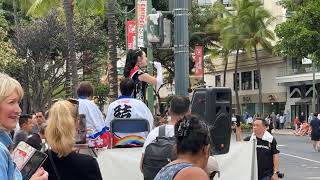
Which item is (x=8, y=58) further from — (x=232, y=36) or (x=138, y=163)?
(x=232, y=36)

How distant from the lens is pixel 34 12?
28.5m

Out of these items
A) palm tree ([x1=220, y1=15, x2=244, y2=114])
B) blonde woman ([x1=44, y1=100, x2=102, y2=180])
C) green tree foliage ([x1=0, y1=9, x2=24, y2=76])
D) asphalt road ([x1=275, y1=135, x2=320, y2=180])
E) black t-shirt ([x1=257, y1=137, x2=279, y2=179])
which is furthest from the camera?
palm tree ([x1=220, y1=15, x2=244, y2=114])

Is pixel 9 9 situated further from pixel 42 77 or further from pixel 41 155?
pixel 41 155

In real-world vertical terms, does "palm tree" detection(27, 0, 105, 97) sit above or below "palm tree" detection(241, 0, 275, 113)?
below

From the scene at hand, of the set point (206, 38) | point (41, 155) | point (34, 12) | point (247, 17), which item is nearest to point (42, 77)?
point (34, 12)

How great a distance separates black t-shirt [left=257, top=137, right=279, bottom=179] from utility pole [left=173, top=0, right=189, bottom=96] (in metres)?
1.78

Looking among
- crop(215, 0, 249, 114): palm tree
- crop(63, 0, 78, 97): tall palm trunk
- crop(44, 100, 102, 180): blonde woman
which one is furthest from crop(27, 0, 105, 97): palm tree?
crop(215, 0, 249, 114): palm tree

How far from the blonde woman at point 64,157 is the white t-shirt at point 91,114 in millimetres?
2763

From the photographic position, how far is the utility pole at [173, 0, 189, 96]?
353 inches

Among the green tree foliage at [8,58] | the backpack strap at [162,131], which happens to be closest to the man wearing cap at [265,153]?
the backpack strap at [162,131]

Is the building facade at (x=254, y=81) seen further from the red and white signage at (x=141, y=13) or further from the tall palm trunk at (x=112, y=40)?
the red and white signage at (x=141, y=13)

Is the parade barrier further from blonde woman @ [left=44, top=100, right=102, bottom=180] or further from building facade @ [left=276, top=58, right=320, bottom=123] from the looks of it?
building facade @ [left=276, top=58, right=320, bottom=123]

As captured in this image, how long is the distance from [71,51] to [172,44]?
60.1 feet

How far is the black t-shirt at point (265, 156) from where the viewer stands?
9.92 m
